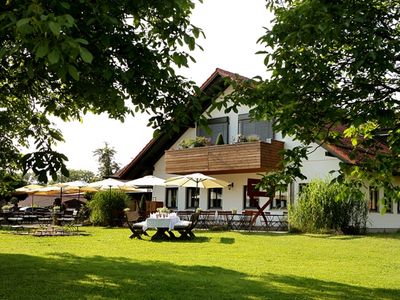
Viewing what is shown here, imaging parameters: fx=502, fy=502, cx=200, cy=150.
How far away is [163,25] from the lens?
531cm

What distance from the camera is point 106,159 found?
72250 millimetres

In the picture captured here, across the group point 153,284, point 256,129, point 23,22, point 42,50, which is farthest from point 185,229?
point 23,22

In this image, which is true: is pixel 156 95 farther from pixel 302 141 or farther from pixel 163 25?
pixel 302 141

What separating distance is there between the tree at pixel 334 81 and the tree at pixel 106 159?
66.2 m

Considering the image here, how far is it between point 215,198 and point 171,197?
11.9ft

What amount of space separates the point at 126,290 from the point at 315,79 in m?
3.74

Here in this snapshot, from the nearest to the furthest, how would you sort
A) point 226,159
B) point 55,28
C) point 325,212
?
point 55,28 → point 325,212 → point 226,159

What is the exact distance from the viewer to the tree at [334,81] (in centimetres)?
532

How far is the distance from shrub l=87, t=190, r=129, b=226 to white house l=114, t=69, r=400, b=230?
3.27m

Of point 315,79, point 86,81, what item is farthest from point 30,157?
point 315,79

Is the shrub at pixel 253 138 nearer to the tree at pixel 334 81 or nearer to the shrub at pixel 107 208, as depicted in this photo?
the shrub at pixel 107 208

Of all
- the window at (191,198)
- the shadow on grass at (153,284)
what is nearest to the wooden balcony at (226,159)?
the window at (191,198)

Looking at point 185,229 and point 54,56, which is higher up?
point 54,56

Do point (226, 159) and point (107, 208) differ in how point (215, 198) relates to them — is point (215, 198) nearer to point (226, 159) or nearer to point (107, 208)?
point (226, 159)
